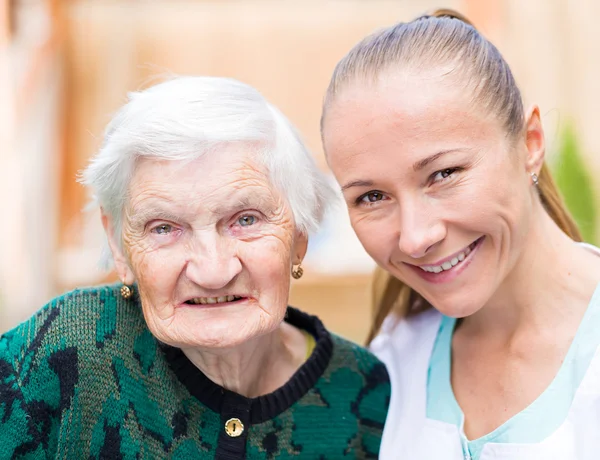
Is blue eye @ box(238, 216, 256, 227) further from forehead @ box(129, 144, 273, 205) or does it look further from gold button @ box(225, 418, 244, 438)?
gold button @ box(225, 418, 244, 438)

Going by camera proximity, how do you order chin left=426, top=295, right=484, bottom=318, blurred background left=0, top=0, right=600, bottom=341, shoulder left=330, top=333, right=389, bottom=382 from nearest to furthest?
chin left=426, top=295, right=484, bottom=318
shoulder left=330, top=333, right=389, bottom=382
blurred background left=0, top=0, right=600, bottom=341

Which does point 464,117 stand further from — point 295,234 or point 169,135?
point 169,135

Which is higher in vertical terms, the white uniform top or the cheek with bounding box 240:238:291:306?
the cheek with bounding box 240:238:291:306

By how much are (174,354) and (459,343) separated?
945mm

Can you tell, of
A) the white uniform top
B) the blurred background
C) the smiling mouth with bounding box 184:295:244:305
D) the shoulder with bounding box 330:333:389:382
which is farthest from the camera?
the blurred background

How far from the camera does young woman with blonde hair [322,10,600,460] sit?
169cm

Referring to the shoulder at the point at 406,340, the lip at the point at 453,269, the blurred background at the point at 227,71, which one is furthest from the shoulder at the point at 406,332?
the blurred background at the point at 227,71

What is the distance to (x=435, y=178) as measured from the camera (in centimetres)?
174

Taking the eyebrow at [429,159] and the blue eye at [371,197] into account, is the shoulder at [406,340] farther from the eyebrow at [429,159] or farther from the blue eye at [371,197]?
the eyebrow at [429,159]

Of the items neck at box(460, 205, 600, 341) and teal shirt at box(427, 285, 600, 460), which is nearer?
teal shirt at box(427, 285, 600, 460)

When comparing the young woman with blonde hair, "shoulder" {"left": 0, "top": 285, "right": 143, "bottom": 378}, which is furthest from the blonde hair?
"shoulder" {"left": 0, "top": 285, "right": 143, "bottom": 378}

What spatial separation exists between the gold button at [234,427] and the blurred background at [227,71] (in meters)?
2.94

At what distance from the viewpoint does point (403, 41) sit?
1.82 meters

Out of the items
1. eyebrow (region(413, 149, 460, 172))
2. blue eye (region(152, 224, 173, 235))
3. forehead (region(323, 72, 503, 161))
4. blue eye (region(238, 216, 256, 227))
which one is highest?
forehead (region(323, 72, 503, 161))
